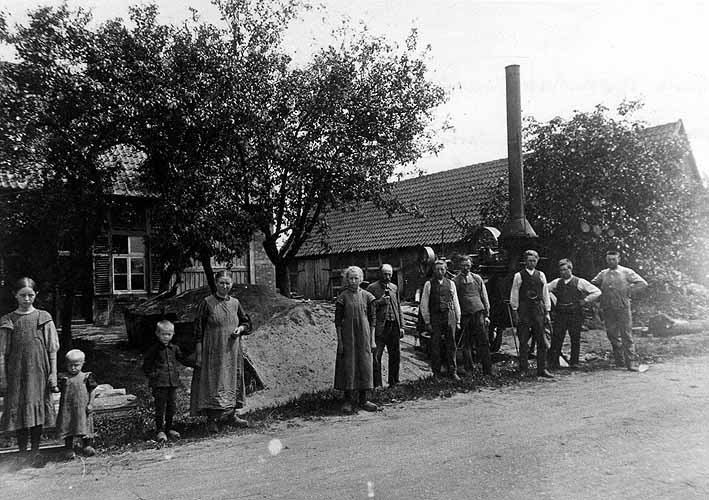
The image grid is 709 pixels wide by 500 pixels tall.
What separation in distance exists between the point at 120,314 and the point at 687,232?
50.2ft

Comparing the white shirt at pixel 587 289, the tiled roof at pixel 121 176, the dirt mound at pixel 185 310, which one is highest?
the tiled roof at pixel 121 176

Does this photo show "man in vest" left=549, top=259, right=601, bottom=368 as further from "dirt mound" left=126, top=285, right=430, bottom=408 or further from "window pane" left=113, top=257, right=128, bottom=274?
"window pane" left=113, top=257, right=128, bottom=274

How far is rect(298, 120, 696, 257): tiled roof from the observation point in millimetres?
21562

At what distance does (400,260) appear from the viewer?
74.2 ft

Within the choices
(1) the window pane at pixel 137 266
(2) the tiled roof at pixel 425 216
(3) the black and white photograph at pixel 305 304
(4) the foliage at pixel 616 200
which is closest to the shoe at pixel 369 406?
(3) the black and white photograph at pixel 305 304

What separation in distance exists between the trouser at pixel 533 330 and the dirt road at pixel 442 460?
1924 millimetres

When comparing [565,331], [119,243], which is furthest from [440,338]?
[119,243]

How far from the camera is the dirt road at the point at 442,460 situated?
4688 mm

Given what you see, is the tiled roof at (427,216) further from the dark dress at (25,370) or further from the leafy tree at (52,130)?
the dark dress at (25,370)

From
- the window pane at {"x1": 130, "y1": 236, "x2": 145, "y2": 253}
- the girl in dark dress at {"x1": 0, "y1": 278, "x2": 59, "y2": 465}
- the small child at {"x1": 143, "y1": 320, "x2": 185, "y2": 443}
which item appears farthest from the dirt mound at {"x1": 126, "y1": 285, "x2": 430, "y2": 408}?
the window pane at {"x1": 130, "y1": 236, "x2": 145, "y2": 253}

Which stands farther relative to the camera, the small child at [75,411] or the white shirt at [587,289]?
the white shirt at [587,289]

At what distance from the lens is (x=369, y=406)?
7.78m

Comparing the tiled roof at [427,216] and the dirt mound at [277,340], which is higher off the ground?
the tiled roof at [427,216]

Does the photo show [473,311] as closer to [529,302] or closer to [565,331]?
[529,302]
